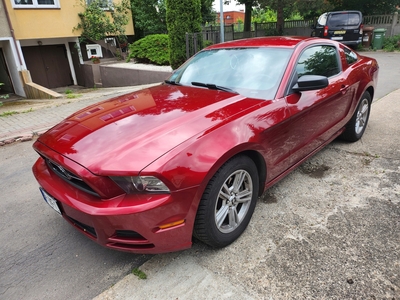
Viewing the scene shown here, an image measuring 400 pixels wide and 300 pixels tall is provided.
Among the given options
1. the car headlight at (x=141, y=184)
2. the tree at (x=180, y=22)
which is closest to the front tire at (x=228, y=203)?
the car headlight at (x=141, y=184)

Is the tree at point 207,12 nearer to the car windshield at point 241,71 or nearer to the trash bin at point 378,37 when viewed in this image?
the trash bin at point 378,37

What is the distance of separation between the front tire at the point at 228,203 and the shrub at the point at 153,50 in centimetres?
1102

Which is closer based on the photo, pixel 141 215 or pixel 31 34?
pixel 141 215

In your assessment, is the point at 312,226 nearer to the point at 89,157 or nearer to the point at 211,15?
the point at 89,157

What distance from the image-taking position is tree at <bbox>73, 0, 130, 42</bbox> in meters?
13.9

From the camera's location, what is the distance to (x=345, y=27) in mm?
15078

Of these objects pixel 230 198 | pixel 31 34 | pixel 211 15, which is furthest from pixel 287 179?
pixel 211 15

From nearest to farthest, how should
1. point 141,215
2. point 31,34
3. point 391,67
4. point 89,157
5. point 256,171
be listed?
1. point 141,215
2. point 89,157
3. point 256,171
4. point 391,67
5. point 31,34

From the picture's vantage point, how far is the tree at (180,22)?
10.5 meters

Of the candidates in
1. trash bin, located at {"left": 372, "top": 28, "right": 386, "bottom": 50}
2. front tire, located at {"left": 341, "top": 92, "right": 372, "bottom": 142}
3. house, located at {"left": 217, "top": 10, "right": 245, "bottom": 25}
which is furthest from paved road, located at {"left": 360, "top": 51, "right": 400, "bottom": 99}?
house, located at {"left": 217, "top": 10, "right": 245, "bottom": 25}

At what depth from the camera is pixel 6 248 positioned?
2.63 meters

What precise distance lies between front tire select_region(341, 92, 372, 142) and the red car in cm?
77

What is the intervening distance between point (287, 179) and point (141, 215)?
83.7 inches

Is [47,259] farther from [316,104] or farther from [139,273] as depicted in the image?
[316,104]
